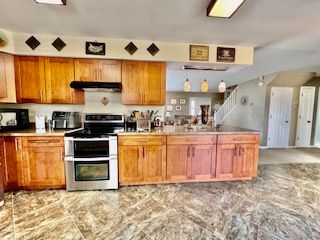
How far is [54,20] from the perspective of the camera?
2.46m

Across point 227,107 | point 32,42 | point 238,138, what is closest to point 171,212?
point 238,138

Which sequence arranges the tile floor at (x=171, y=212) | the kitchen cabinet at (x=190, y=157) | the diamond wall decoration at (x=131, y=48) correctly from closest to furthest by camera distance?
the tile floor at (x=171, y=212) < the kitchen cabinet at (x=190, y=157) < the diamond wall decoration at (x=131, y=48)

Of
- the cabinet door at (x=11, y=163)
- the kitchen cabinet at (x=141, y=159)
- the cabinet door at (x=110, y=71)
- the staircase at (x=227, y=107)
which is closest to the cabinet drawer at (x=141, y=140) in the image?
the kitchen cabinet at (x=141, y=159)

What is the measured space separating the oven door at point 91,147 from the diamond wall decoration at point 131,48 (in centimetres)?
150

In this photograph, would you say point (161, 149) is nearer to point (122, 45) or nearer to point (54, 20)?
point (122, 45)

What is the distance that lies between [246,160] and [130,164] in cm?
204

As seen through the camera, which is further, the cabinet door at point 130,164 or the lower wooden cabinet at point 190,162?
the lower wooden cabinet at point 190,162

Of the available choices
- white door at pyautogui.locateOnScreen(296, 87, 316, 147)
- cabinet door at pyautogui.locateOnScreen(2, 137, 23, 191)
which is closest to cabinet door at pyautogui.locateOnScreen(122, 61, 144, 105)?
cabinet door at pyautogui.locateOnScreen(2, 137, 23, 191)

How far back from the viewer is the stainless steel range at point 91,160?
2.82 m

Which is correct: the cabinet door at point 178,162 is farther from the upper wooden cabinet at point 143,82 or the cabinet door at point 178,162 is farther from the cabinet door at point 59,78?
the cabinet door at point 59,78

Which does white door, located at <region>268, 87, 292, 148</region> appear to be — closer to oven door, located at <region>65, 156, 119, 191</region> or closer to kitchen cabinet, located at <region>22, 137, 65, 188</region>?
oven door, located at <region>65, 156, 119, 191</region>

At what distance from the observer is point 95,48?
3.10 m

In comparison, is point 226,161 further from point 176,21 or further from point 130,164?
point 176,21

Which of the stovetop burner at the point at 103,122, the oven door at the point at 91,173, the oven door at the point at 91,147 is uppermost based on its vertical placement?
the stovetop burner at the point at 103,122
